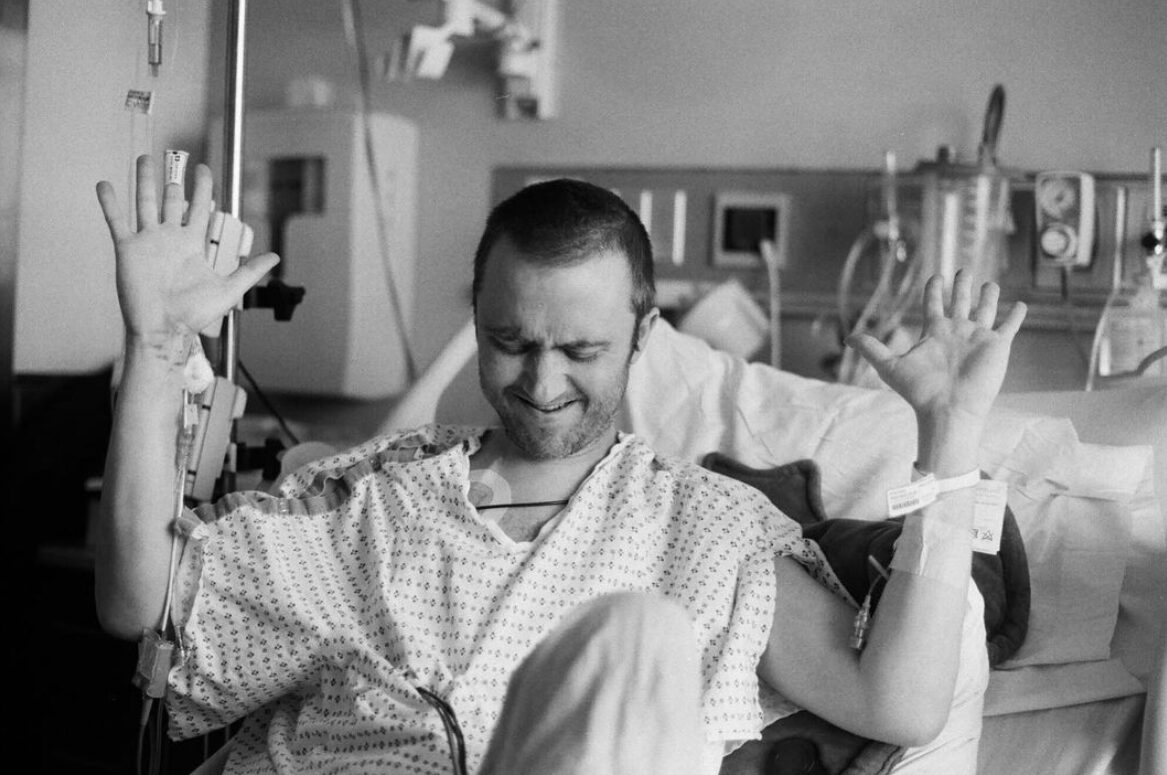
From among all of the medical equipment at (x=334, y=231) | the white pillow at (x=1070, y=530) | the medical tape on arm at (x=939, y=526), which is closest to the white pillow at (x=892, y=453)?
the white pillow at (x=1070, y=530)

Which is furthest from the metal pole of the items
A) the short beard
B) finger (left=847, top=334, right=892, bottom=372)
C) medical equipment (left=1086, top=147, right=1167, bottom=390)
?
medical equipment (left=1086, top=147, right=1167, bottom=390)

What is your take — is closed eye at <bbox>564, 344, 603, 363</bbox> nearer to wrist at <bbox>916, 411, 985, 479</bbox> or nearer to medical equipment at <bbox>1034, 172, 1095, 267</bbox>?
wrist at <bbox>916, 411, 985, 479</bbox>

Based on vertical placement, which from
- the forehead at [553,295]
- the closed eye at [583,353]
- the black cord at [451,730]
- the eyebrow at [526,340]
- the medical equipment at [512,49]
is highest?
the medical equipment at [512,49]

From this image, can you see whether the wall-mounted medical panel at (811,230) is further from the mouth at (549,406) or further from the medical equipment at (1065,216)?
the mouth at (549,406)

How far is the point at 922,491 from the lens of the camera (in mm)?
1203

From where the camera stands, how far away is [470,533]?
135 cm

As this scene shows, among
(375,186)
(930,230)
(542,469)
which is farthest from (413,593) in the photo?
(375,186)

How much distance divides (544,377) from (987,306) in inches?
18.5

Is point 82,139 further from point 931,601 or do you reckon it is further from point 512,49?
point 931,601

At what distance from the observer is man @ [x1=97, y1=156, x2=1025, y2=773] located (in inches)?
48.2

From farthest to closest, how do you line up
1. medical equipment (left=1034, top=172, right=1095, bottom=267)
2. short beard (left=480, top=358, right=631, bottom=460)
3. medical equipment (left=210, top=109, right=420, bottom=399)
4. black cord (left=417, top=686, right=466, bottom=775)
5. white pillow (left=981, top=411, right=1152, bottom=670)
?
medical equipment (left=210, top=109, right=420, bottom=399)
medical equipment (left=1034, top=172, right=1095, bottom=267)
white pillow (left=981, top=411, right=1152, bottom=670)
short beard (left=480, top=358, right=631, bottom=460)
black cord (left=417, top=686, right=466, bottom=775)

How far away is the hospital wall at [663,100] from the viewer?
208 cm

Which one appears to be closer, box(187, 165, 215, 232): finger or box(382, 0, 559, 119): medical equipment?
box(187, 165, 215, 232): finger

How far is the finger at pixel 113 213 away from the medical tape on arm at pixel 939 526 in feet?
2.70
